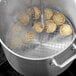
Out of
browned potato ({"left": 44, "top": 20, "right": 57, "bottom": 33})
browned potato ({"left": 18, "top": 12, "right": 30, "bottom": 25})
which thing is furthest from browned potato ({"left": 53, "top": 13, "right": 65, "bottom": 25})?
browned potato ({"left": 18, "top": 12, "right": 30, "bottom": 25})

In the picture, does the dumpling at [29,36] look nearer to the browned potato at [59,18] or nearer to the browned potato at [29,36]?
the browned potato at [29,36]

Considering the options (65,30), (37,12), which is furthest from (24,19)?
(65,30)

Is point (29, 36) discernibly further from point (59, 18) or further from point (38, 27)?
point (59, 18)

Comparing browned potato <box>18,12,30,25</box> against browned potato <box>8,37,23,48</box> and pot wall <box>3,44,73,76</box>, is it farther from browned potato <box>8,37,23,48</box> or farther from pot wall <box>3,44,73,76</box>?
pot wall <box>3,44,73,76</box>

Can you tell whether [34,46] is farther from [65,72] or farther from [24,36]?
[65,72]

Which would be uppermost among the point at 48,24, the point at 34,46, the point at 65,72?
the point at 48,24

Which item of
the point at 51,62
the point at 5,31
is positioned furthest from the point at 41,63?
the point at 5,31

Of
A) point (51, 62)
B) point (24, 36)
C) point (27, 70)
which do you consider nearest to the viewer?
point (51, 62)
